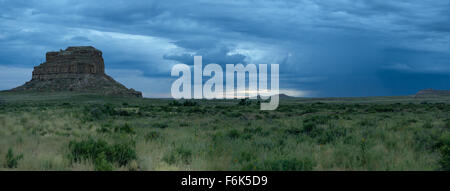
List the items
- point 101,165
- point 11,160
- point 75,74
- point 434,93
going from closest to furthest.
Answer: point 101,165, point 11,160, point 75,74, point 434,93

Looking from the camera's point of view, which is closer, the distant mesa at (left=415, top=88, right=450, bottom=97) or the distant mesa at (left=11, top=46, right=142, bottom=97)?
the distant mesa at (left=415, top=88, right=450, bottom=97)

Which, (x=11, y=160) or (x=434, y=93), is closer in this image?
(x=11, y=160)

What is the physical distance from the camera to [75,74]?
499 ft

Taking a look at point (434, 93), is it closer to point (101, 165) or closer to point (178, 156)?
point (178, 156)

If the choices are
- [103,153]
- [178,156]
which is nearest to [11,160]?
[103,153]

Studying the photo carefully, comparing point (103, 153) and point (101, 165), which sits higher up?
point (103, 153)

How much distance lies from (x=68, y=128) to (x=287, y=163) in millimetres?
12420

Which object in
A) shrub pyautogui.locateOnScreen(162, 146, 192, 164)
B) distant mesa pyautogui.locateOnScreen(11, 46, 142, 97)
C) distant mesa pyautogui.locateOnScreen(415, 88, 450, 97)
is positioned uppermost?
distant mesa pyautogui.locateOnScreen(11, 46, 142, 97)

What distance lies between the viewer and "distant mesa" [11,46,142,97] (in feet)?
463

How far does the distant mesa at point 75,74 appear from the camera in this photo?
141 meters

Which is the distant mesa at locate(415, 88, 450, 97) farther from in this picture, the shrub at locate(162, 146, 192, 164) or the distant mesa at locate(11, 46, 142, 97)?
the shrub at locate(162, 146, 192, 164)

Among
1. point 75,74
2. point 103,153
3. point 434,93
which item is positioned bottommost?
point 103,153

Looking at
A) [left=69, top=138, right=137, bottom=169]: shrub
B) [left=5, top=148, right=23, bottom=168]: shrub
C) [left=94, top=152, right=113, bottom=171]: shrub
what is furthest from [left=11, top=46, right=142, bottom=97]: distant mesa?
[left=94, top=152, right=113, bottom=171]: shrub
